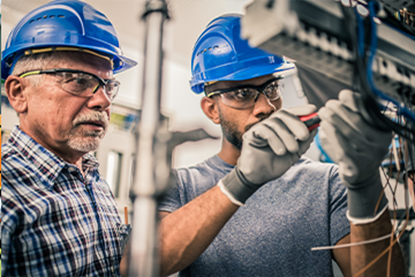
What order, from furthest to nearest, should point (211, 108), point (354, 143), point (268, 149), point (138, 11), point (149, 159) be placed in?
point (138, 11), point (211, 108), point (268, 149), point (354, 143), point (149, 159)

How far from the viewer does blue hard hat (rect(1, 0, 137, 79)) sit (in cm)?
110

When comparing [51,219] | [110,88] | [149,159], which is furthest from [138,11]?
[149,159]

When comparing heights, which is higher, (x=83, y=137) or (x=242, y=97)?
(x=242, y=97)

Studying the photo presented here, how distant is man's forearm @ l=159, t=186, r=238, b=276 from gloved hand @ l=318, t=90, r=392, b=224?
30 centimetres

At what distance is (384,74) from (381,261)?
63 centimetres

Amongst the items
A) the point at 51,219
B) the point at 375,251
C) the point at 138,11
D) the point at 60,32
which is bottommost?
the point at 375,251

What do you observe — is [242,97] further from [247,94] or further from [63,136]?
[63,136]

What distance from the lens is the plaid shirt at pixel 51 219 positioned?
81 centimetres

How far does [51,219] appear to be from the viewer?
35.3 inches

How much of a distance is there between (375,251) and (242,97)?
695mm

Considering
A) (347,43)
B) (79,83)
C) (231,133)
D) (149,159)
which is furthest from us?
(231,133)

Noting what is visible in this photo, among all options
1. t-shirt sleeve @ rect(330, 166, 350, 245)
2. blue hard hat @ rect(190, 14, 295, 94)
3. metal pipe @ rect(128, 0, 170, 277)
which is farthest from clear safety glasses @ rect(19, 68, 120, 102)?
t-shirt sleeve @ rect(330, 166, 350, 245)

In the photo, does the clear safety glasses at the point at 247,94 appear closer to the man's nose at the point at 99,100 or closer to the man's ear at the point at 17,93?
the man's nose at the point at 99,100

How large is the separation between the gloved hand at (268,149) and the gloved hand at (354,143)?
7 centimetres
